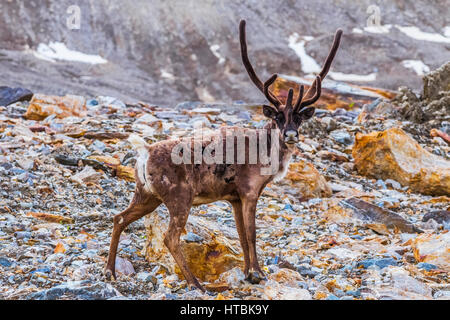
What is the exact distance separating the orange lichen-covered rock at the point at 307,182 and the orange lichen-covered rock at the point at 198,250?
3.40 meters

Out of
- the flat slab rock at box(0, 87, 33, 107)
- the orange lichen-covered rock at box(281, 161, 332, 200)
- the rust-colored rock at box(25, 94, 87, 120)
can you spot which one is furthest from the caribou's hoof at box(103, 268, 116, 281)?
the flat slab rock at box(0, 87, 33, 107)

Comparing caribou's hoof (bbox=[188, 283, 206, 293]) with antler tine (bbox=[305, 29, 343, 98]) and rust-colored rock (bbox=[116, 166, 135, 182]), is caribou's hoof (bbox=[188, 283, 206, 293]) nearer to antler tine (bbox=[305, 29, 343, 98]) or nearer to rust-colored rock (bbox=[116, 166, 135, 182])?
→ antler tine (bbox=[305, 29, 343, 98])

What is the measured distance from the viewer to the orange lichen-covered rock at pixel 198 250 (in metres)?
5.15

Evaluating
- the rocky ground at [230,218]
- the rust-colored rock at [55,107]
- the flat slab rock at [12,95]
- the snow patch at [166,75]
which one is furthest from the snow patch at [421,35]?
the rust-colored rock at [55,107]

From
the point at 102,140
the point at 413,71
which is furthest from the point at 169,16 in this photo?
the point at 102,140

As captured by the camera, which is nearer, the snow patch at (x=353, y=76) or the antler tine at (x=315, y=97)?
the antler tine at (x=315, y=97)

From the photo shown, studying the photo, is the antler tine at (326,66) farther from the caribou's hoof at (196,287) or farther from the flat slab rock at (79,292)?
the flat slab rock at (79,292)

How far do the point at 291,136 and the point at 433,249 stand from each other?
6.78ft

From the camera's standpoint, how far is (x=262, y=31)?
46344 millimetres

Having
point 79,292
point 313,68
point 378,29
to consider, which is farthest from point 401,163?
point 378,29

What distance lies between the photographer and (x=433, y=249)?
17.9ft

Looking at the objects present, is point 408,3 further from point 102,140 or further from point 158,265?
point 158,265

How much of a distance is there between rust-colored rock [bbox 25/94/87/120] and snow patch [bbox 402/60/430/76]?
114ft

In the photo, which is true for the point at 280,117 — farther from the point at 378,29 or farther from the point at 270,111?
the point at 378,29
